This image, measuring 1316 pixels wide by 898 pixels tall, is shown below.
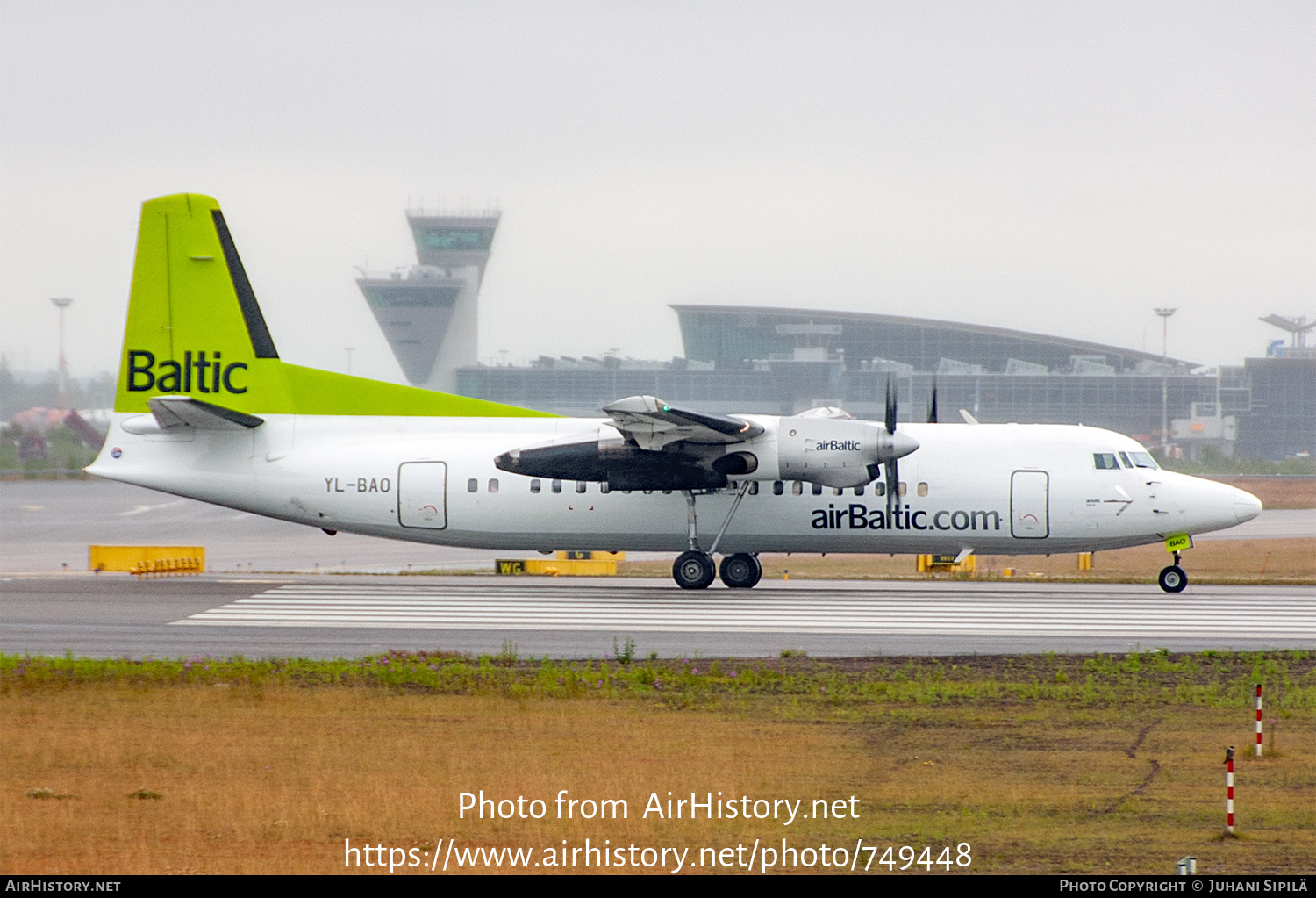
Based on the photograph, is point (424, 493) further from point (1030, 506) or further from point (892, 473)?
point (1030, 506)

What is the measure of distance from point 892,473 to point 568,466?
614 cm

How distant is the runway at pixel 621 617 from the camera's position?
18109mm

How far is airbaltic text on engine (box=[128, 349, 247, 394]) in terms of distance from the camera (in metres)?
26.0

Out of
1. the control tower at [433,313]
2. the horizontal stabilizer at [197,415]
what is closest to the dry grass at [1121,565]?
the horizontal stabilizer at [197,415]

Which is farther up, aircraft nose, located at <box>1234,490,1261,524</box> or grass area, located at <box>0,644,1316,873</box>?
aircraft nose, located at <box>1234,490,1261,524</box>

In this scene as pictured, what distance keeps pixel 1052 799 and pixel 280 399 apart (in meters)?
19.7

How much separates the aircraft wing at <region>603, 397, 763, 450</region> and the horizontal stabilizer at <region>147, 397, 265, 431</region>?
7.55 metres

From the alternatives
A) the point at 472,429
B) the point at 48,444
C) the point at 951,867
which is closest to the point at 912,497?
the point at 472,429

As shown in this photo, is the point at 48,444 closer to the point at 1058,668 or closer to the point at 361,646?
the point at 361,646

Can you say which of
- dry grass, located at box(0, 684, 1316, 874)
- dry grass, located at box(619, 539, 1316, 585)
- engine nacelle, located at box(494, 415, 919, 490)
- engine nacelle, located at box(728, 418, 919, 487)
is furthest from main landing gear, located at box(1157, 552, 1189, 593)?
dry grass, located at box(0, 684, 1316, 874)

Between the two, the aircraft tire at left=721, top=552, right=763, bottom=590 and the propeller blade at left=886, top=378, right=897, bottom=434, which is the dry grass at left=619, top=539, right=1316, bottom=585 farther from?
the propeller blade at left=886, top=378, right=897, bottom=434

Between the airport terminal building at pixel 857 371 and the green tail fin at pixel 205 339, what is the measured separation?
76.3 meters

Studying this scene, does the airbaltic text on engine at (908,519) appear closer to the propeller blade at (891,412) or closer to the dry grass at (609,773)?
the propeller blade at (891,412)

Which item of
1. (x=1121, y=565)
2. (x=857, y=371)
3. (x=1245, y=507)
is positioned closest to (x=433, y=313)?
(x=857, y=371)
